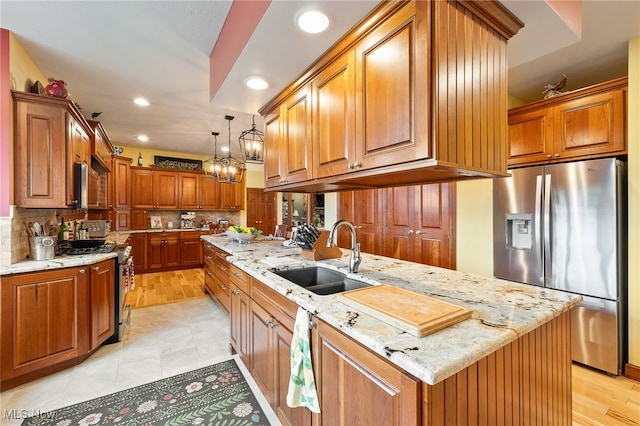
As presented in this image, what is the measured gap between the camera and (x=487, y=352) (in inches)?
32.9

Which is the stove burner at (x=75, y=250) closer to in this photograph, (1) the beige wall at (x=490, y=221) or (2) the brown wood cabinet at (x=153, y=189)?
(2) the brown wood cabinet at (x=153, y=189)

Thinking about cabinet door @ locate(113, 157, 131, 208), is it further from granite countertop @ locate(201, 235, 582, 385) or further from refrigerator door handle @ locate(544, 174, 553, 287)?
refrigerator door handle @ locate(544, 174, 553, 287)

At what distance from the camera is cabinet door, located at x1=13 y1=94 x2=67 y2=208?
2.22 m

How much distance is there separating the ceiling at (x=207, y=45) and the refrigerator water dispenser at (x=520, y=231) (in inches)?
55.3

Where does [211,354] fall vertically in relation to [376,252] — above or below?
below

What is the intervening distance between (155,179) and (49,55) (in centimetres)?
373

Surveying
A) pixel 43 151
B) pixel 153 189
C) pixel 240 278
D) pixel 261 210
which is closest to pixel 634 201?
pixel 240 278

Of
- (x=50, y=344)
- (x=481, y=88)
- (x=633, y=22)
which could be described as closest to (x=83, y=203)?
(x=50, y=344)

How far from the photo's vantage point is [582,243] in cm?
235

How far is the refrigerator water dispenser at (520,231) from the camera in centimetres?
267

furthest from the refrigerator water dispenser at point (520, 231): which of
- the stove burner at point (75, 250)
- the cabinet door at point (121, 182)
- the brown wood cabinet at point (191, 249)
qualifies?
the cabinet door at point (121, 182)

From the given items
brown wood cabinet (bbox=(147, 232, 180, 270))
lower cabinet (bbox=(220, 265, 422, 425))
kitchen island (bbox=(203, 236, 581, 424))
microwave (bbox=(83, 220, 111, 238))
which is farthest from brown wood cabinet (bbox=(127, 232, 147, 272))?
kitchen island (bbox=(203, 236, 581, 424))

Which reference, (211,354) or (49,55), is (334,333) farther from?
(49,55)

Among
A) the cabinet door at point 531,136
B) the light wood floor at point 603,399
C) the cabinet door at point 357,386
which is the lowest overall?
the light wood floor at point 603,399
